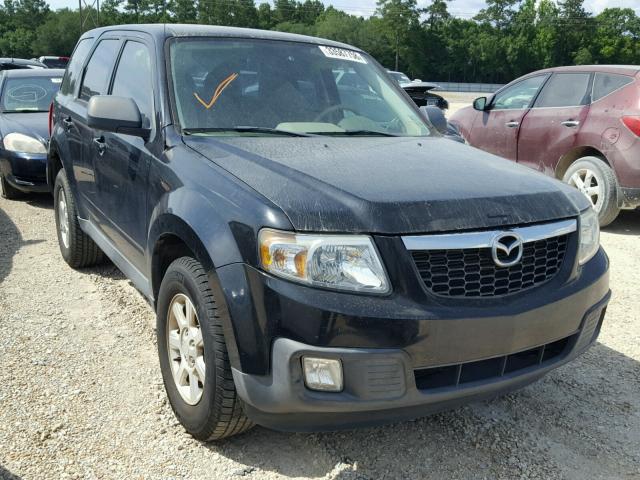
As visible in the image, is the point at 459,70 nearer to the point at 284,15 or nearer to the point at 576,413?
the point at 284,15

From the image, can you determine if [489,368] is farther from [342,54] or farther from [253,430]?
[342,54]

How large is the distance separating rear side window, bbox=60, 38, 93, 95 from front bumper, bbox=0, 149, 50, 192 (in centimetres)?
205

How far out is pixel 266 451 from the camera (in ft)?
9.23

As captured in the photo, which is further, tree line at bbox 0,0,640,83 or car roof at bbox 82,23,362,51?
tree line at bbox 0,0,640,83

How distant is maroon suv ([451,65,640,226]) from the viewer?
21.2 feet

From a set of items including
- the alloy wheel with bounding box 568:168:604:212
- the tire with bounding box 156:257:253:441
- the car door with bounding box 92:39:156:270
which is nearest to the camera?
the tire with bounding box 156:257:253:441

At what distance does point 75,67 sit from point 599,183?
5017 millimetres

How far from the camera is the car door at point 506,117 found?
782cm

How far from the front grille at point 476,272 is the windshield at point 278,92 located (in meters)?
1.28

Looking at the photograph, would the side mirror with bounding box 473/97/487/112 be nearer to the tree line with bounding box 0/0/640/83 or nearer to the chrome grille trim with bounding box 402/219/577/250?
the chrome grille trim with bounding box 402/219/577/250

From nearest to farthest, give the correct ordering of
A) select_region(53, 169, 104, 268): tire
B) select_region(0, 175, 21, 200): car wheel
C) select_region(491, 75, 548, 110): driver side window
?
1. select_region(53, 169, 104, 268): tire
2. select_region(0, 175, 21, 200): car wheel
3. select_region(491, 75, 548, 110): driver side window

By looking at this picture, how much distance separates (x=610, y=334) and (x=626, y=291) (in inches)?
37.1

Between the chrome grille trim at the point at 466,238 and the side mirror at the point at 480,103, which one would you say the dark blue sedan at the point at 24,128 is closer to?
the side mirror at the point at 480,103

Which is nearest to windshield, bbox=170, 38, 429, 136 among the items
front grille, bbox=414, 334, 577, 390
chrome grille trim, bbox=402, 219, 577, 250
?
chrome grille trim, bbox=402, 219, 577, 250
